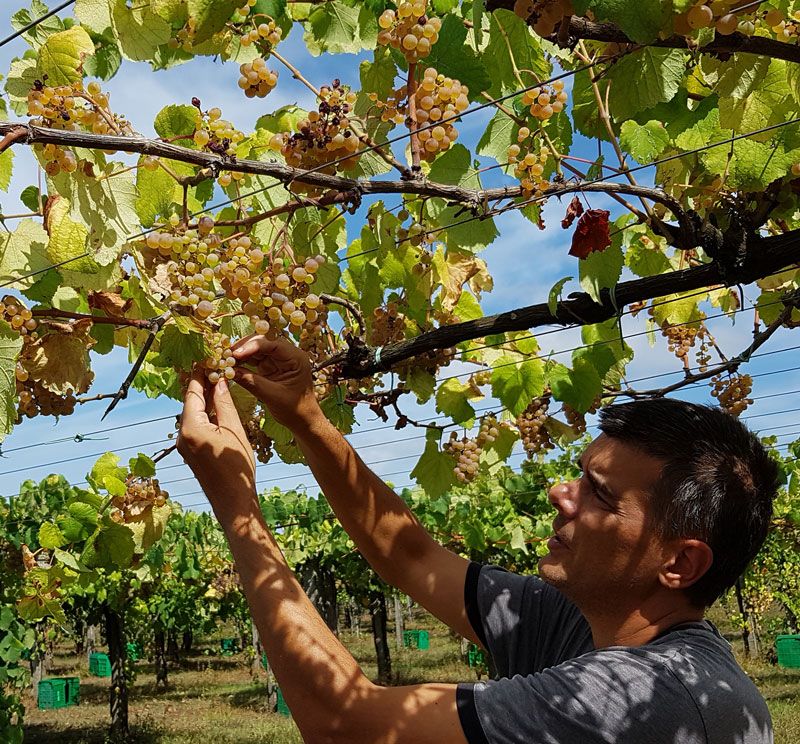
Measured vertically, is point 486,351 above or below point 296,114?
below

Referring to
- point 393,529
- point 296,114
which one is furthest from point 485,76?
point 393,529

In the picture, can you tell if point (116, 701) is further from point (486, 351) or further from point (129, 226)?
point (129, 226)

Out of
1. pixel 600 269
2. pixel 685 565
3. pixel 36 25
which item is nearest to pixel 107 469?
pixel 36 25

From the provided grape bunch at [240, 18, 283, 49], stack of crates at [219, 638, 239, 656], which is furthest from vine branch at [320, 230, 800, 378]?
stack of crates at [219, 638, 239, 656]

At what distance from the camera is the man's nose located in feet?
5.93

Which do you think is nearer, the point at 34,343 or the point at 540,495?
the point at 34,343

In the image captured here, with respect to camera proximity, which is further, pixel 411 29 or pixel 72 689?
pixel 72 689

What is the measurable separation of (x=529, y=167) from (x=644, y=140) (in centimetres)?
39

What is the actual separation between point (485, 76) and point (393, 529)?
1246 mm

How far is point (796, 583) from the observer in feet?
54.7

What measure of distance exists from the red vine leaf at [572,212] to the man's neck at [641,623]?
100 cm

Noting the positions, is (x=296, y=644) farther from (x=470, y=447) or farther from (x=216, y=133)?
(x=470, y=447)

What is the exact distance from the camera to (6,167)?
2221 mm

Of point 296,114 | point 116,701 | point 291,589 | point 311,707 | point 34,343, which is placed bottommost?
point 116,701
